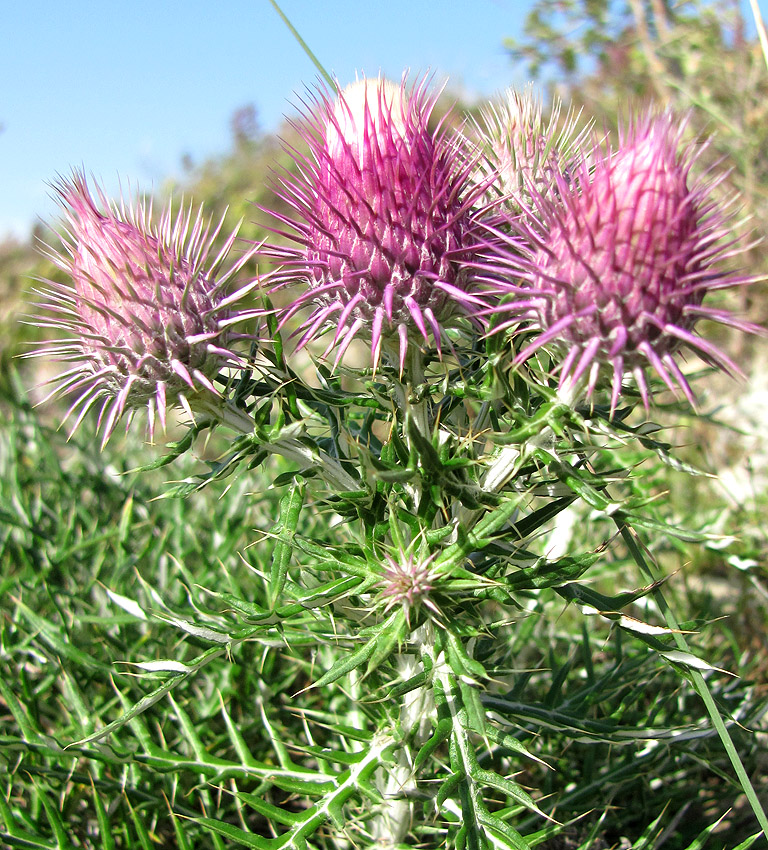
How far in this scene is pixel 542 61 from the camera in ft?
23.7

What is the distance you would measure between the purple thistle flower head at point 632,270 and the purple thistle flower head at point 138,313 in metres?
0.67

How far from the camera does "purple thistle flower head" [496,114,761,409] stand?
1.24m

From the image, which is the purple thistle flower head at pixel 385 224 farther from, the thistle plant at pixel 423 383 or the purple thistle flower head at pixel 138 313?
the purple thistle flower head at pixel 138 313

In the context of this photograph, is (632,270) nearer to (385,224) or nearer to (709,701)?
(385,224)

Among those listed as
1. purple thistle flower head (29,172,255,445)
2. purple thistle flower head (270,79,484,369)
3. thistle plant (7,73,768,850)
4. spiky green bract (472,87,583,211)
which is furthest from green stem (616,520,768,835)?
purple thistle flower head (29,172,255,445)

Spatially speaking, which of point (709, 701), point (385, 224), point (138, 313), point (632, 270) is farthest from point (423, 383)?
point (709, 701)

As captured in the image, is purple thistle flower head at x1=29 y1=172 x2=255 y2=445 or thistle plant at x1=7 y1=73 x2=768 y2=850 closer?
thistle plant at x1=7 y1=73 x2=768 y2=850

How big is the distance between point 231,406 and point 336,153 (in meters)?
0.64

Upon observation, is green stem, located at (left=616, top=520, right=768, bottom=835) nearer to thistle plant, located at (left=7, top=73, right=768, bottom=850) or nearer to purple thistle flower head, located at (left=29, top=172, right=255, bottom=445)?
thistle plant, located at (left=7, top=73, right=768, bottom=850)

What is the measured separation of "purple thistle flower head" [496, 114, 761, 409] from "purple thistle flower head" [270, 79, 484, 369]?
0.18 m

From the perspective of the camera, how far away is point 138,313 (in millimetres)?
1533

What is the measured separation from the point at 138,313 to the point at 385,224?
1.91 feet

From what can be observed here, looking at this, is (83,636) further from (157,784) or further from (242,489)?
(242,489)

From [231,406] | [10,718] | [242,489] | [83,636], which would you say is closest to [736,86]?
[242,489]
